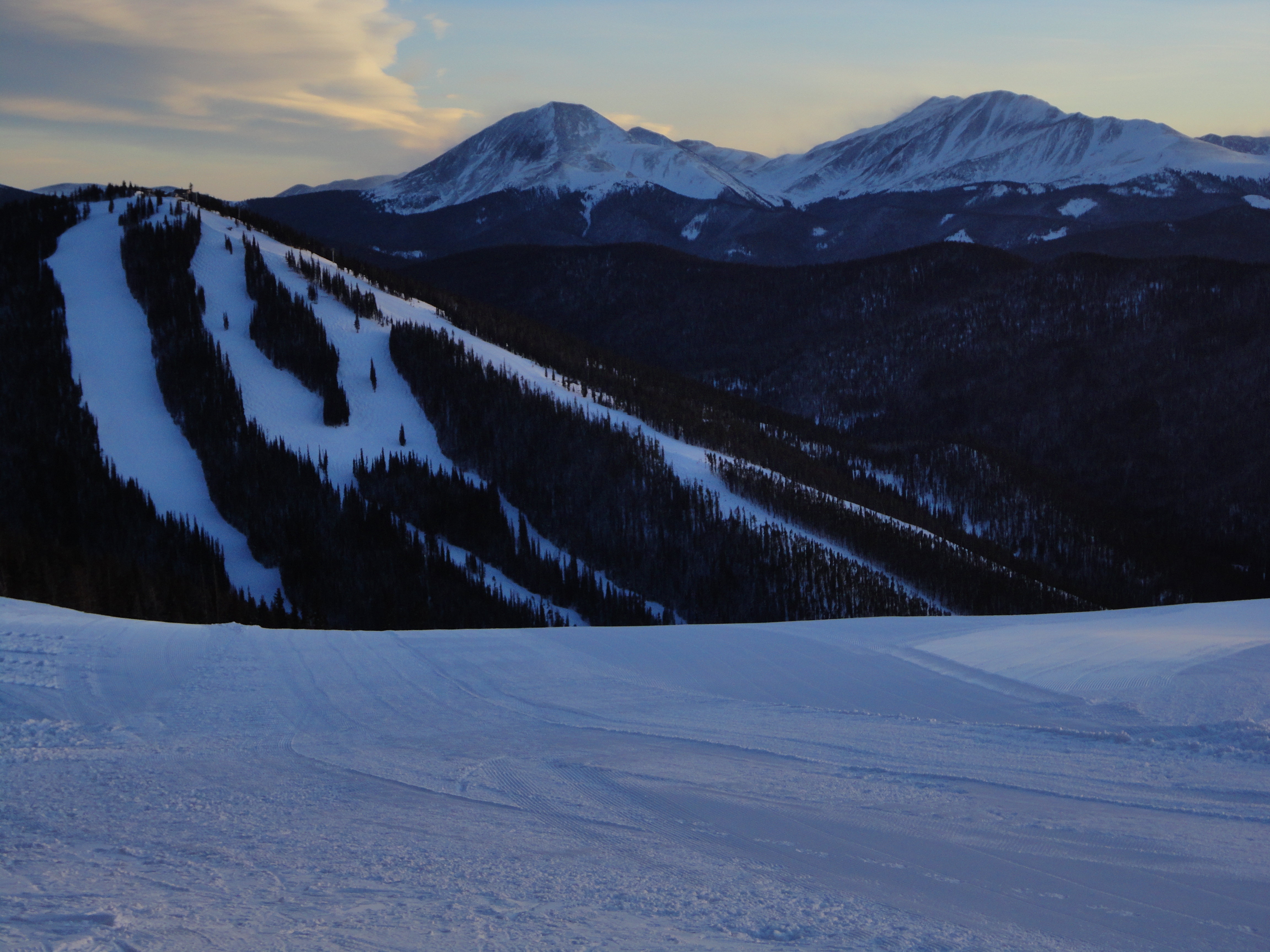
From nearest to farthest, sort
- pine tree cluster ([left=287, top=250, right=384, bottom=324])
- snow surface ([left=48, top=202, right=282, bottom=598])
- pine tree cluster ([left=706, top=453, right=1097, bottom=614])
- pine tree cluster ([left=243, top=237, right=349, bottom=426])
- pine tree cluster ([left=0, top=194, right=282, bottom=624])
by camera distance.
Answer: pine tree cluster ([left=0, top=194, right=282, bottom=624]), snow surface ([left=48, top=202, right=282, bottom=598]), pine tree cluster ([left=706, top=453, right=1097, bottom=614]), pine tree cluster ([left=243, top=237, right=349, bottom=426]), pine tree cluster ([left=287, top=250, right=384, bottom=324])

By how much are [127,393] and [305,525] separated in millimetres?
13882

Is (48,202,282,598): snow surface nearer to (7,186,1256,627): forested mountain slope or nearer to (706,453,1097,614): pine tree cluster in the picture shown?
(7,186,1256,627): forested mountain slope

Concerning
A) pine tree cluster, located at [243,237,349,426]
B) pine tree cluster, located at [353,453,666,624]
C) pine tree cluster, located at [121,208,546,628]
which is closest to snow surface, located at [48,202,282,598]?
pine tree cluster, located at [121,208,546,628]

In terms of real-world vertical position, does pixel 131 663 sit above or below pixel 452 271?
below

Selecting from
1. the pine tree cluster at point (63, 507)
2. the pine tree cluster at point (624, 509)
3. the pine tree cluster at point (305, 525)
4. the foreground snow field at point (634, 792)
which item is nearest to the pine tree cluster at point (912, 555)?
the pine tree cluster at point (624, 509)

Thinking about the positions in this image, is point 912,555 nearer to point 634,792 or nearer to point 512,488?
point 512,488

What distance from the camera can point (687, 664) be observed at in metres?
10.3

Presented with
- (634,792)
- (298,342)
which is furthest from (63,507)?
(634,792)

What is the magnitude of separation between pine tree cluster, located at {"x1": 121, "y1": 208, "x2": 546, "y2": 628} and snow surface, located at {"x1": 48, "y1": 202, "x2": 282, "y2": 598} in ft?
1.98

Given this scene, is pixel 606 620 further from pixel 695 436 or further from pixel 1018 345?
pixel 1018 345

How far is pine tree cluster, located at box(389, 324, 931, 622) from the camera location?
1476 inches

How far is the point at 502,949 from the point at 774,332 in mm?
109360

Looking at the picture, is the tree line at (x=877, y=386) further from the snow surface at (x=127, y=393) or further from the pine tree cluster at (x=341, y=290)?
the snow surface at (x=127, y=393)

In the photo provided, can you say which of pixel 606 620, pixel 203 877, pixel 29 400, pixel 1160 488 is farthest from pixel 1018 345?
pixel 203 877
